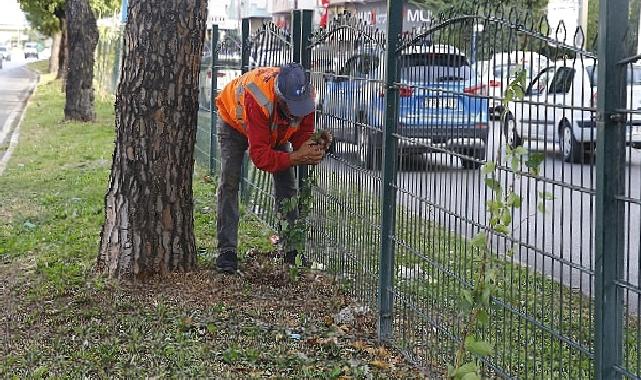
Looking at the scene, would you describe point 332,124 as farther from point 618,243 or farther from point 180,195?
point 618,243

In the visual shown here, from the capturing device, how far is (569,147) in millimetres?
3826

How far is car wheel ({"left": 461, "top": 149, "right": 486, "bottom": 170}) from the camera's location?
4797 mm

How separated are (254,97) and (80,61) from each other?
17.8m

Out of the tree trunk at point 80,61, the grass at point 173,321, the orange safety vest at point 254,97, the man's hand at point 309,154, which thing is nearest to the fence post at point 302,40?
the orange safety vest at point 254,97

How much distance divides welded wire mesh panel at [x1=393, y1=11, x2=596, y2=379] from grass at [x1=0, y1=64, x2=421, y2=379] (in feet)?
1.78

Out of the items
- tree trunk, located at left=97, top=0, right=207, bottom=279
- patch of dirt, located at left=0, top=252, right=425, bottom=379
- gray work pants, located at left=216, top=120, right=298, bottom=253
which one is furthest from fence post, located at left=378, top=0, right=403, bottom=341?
tree trunk, located at left=97, top=0, right=207, bottom=279

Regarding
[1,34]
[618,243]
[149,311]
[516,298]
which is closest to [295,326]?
[149,311]

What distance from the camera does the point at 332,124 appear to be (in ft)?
24.0

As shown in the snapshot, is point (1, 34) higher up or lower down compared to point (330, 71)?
higher up

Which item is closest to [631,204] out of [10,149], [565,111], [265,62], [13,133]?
[565,111]

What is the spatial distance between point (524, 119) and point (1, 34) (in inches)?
6584

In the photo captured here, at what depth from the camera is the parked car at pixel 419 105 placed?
16.3 ft

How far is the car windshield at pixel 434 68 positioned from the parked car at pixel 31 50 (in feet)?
386

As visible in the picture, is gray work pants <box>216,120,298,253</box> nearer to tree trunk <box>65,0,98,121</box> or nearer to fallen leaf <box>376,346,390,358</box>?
fallen leaf <box>376,346,390,358</box>
